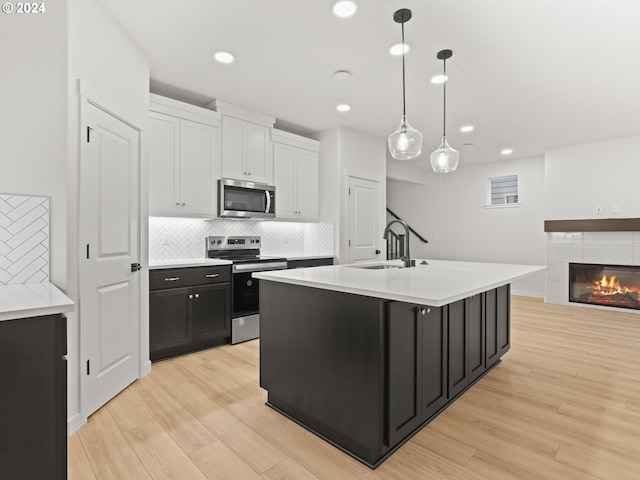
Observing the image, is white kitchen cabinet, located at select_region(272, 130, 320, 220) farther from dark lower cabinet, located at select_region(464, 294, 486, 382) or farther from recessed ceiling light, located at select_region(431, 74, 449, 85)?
dark lower cabinet, located at select_region(464, 294, 486, 382)

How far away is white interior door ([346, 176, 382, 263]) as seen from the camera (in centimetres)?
489

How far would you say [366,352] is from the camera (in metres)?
1.70

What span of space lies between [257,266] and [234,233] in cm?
72

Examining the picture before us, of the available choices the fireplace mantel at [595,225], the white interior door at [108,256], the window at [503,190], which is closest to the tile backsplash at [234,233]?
the white interior door at [108,256]

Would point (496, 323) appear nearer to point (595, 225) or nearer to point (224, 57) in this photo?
point (224, 57)

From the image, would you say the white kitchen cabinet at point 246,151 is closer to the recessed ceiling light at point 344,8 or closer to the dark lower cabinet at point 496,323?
the recessed ceiling light at point 344,8

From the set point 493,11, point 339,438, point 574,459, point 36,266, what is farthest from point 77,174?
point 574,459

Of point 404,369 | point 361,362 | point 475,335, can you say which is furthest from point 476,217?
point 361,362

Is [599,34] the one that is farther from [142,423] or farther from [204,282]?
[142,423]

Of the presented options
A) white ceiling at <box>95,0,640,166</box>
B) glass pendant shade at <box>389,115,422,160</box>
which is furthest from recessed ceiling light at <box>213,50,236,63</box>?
glass pendant shade at <box>389,115,422,160</box>

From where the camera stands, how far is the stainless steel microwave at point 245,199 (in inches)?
148

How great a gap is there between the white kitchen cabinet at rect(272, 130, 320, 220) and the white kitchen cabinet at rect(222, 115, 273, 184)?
145 mm

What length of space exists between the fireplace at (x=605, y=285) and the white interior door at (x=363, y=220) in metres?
3.37

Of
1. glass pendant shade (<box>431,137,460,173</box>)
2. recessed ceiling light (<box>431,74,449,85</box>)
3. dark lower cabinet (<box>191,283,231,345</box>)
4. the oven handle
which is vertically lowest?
dark lower cabinet (<box>191,283,231,345</box>)
